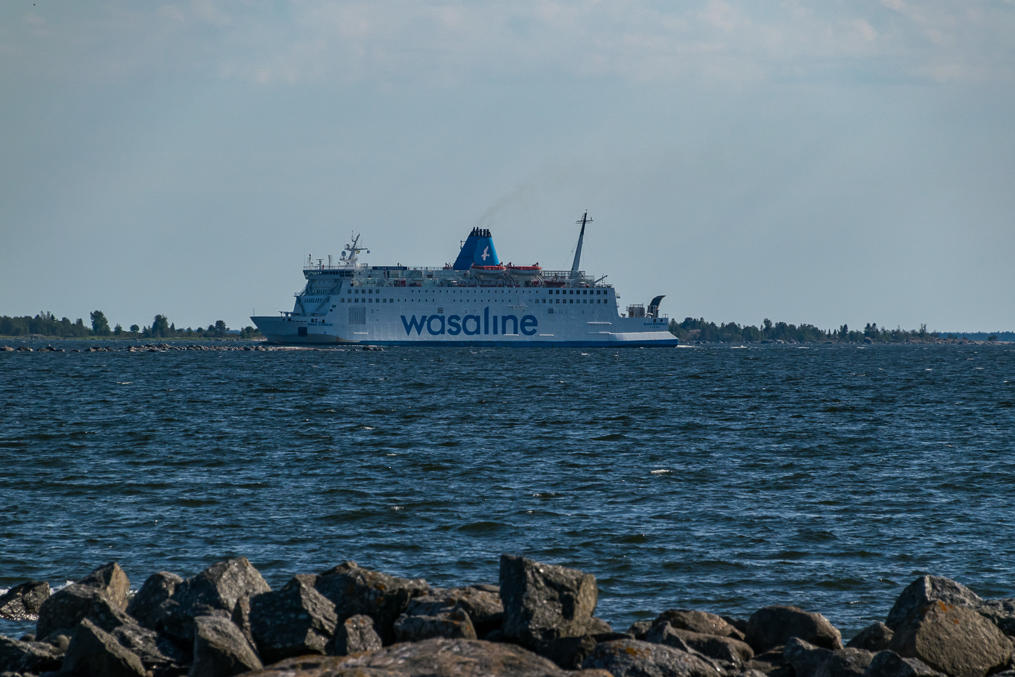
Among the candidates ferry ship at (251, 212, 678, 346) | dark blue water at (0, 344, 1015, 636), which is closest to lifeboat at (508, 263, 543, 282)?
ferry ship at (251, 212, 678, 346)

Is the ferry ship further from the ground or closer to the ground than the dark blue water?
further from the ground

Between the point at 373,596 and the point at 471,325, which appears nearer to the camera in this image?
the point at 373,596

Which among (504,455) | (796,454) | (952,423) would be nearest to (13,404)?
(504,455)

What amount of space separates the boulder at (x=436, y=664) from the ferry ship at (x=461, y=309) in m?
113

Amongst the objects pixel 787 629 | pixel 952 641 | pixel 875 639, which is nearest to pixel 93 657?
pixel 787 629

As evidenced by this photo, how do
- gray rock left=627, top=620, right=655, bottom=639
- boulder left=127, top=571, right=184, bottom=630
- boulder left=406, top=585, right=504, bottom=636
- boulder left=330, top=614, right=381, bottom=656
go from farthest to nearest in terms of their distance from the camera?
boulder left=127, top=571, right=184, bottom=630
gray rock left=627, top=620, right=655, bottom=639
boulder left=406, top=585, right=504, bottom=636
boulder left=330, top=614, right=381, bottom=656

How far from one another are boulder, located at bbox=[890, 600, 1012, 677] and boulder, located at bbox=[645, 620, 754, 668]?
48.1 inches

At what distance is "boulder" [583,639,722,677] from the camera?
7.46m

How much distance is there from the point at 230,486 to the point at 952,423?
23.5 m

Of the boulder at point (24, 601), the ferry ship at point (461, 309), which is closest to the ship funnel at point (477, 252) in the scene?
the ferry ship at point (461, 309)

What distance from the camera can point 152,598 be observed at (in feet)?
33.0

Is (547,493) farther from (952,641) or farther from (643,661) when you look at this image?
(643,661)

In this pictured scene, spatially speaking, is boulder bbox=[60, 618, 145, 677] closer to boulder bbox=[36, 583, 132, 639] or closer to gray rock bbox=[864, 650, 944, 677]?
boulder bbox=[36, 583, 132, 639]

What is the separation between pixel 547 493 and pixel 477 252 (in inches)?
4426
